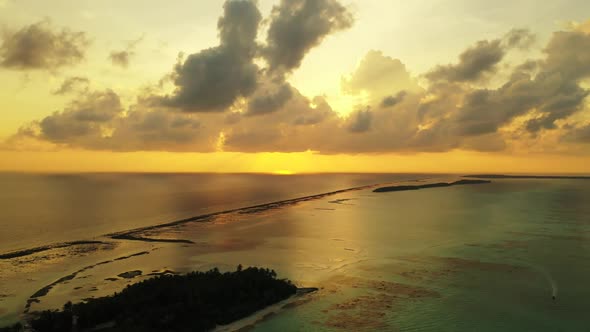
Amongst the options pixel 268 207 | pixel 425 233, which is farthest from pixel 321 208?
pixel 425 233

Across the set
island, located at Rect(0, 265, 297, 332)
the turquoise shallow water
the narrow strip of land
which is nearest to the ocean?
the turquoise shallow water

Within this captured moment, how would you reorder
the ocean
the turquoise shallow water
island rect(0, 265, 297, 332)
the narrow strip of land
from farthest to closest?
the narrow strip of land
the ocean
the turquoise shallow water
island rect(0, 265, 297, 332)

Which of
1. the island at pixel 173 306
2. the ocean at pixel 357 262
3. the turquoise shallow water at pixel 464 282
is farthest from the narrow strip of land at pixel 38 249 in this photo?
the turquoise shallow water at pixel 464 282

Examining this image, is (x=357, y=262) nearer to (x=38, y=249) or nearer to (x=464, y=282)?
(x=464, y=282)

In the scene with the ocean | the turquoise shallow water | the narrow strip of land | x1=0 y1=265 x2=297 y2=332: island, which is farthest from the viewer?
the narrow strip of land

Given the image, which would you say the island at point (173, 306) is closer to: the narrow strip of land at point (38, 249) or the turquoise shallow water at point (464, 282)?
the turquoise shallow water at point (464, 282)

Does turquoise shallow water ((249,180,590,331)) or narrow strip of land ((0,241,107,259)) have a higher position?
narrow strip of land ((0,241,107,259))

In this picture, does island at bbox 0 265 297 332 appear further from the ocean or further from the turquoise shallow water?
the turquoise shallow water

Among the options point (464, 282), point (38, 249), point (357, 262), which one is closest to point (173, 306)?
point (357, 262)

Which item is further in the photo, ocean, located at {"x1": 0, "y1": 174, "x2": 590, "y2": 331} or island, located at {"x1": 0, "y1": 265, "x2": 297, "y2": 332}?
ocean, located at {"x1": 0, "y1": 174, "x2": 590, "y2": 331}
